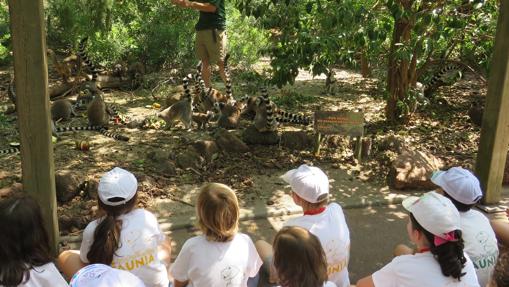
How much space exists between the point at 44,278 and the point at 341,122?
373 cm

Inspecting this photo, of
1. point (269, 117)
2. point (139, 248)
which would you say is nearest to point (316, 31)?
point (269, 117)

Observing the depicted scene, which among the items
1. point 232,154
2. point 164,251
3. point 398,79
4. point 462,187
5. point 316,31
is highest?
point 316,31

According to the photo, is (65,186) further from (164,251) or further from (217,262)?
(217,262)

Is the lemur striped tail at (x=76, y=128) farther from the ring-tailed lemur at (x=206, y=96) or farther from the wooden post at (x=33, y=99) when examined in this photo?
the wooden post at (x=33, y=99)

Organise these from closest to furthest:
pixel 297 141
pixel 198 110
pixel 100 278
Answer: pixel 100 278 < pixel 297 141 < pixel 198 110

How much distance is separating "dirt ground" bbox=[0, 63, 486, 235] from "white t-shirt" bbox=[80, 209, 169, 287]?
1.44 m

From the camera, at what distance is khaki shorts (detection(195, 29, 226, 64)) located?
261 inches

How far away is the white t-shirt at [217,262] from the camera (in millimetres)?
2309

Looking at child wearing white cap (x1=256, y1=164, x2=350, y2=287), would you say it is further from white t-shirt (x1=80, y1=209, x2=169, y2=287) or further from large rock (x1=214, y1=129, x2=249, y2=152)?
Result: large rock (x1=214, y1=129, x2=249, y2=152)

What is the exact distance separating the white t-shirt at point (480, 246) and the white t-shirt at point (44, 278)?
1.88 m

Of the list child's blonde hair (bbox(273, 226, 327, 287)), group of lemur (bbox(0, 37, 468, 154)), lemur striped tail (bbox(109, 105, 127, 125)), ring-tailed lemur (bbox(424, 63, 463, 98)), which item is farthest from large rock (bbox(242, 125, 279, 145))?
child's blonde hair (bbox(273, 226, 327, 287))

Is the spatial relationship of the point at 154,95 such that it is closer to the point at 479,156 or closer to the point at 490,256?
the point at 479,156

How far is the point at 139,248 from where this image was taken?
7.90ft

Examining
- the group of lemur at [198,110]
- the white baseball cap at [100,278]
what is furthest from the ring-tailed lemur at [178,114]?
the white baseball cap at [100,278]
